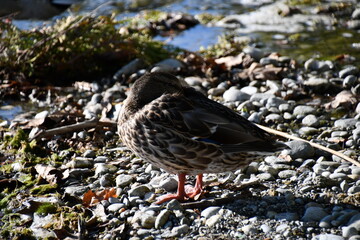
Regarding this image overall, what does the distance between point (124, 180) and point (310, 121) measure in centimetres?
211

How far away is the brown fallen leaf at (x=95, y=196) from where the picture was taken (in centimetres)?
445

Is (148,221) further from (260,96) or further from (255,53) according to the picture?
(255,53)

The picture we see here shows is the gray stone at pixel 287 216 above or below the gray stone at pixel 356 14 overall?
above

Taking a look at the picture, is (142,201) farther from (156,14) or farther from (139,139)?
(156,14)

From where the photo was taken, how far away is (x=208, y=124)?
4254mm

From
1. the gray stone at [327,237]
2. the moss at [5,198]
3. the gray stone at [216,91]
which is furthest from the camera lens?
the gray stone at [216,91]

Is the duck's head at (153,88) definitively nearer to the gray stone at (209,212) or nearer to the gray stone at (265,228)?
the gray stone at (209,212)

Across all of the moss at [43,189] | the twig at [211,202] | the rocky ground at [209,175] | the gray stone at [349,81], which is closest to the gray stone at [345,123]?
the rocky ground at [209,175]

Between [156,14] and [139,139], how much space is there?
6.79 m

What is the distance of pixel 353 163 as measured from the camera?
15.4 feet

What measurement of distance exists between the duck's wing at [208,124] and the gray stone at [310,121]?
1466 mm

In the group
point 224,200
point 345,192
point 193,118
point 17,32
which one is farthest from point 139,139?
point 17,32

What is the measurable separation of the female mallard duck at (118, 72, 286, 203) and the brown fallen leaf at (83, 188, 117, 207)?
428 mm

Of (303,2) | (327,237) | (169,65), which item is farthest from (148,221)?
(303,2)
